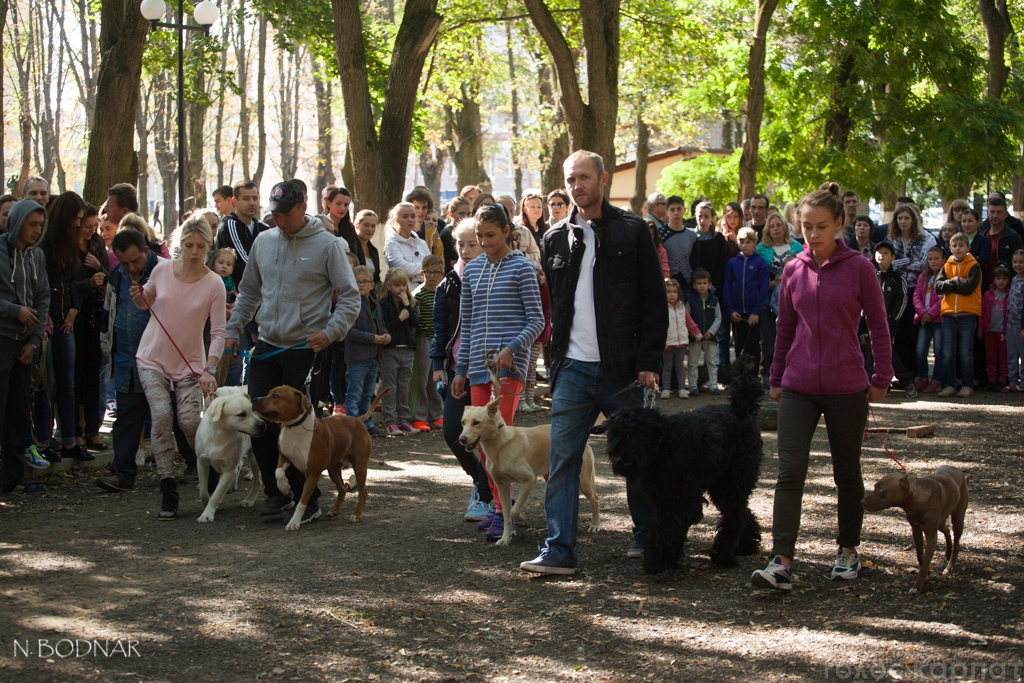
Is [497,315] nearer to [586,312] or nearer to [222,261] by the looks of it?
[586,312]

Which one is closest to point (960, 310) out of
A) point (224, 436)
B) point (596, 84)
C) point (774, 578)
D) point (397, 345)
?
point (596, 84)

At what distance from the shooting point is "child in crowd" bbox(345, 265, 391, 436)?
1083 centimetres

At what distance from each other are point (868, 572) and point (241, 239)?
6902 mm

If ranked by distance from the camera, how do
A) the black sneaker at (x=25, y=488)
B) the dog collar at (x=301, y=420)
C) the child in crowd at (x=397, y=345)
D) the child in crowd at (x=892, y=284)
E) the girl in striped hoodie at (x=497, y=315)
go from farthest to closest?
the child in crowd at (x=892, y=284)
the child in crowd at (x=397, y=345)
the black sneaker at (x=25, y=488)
the dog collar at (x=301, y=420)
the girl in striped hoodie at (x=497, y=315)

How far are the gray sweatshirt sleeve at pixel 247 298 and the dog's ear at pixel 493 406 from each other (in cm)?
202

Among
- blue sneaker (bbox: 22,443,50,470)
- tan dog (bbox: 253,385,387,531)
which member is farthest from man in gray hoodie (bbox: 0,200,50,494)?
tan dog (bbox: 253,385,387,531)

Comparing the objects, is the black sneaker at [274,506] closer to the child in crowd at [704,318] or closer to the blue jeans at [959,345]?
the child in crowd at [704,318]

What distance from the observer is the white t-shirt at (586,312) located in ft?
18.9

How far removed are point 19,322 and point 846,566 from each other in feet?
20.5

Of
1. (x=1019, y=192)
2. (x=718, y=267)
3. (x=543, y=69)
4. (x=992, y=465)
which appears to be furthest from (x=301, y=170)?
(x=992, y=465)

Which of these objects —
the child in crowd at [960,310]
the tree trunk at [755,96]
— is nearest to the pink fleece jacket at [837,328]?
the child in crowd at [960,310]

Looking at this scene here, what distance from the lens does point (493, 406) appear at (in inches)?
259

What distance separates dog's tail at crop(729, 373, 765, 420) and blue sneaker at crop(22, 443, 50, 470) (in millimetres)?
6066

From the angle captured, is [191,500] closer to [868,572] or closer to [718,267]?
[868,572]
